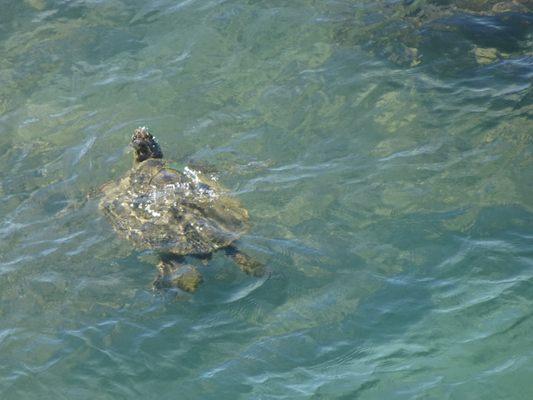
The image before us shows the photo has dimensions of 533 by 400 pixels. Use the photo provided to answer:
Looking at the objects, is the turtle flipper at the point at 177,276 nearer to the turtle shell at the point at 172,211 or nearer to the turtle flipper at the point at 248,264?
the turtle shell at the point at 172,211

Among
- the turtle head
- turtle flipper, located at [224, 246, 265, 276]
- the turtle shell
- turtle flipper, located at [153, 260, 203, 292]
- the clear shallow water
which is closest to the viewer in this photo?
the clear shallow water

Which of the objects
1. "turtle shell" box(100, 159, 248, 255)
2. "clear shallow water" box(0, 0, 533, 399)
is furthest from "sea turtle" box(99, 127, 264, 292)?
"clear shallow water" box(0, 0, 533, 399)

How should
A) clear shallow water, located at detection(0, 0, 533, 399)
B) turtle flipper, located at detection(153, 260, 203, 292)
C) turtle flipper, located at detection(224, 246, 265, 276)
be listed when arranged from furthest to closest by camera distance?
turtle flipper, located at detection(224, 246, 265, 276) < turtle flipper, located at detection(153, 260, 203, 292) < clear shallow water, located at detection(0, 0, 533, 399)

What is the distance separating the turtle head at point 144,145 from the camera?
852 cm

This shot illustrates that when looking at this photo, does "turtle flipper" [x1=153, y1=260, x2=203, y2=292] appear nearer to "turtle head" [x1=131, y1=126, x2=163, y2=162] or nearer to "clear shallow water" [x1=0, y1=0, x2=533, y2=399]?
"clear shallow water" [x1=0, y1=0, x2=533, y2=399]

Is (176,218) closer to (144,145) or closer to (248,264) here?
(248,264)

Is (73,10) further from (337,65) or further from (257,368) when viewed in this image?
(257,368)

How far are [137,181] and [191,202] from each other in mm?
804

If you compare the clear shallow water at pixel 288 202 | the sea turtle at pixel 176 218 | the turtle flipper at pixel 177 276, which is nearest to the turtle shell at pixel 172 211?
the sea turtle at pixel 176 218

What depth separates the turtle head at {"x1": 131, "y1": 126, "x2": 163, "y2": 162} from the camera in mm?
8516

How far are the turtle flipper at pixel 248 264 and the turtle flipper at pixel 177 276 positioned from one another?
1.43ft

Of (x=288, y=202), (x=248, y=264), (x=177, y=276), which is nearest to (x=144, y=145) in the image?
(x=288, y=202)

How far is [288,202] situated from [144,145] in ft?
6.31

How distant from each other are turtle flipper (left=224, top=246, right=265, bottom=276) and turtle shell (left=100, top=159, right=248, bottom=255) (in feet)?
0.58
